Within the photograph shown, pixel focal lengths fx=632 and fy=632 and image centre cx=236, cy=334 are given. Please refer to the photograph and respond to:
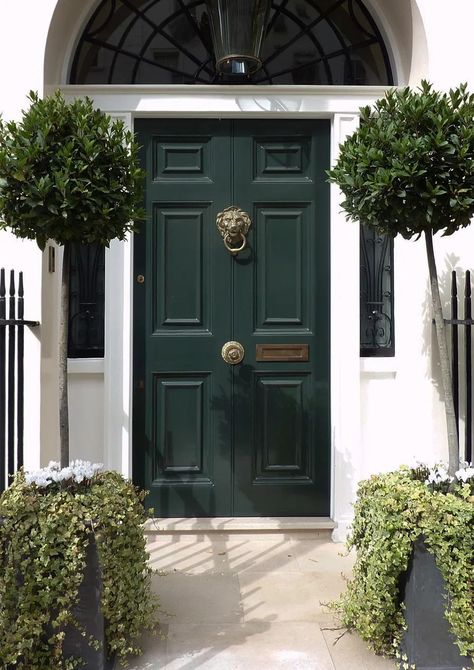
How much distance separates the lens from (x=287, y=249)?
430 cm

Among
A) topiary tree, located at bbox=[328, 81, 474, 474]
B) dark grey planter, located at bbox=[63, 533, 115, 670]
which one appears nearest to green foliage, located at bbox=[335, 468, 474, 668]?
topiary tree, located at bbox=[328, 81, 474, 474]

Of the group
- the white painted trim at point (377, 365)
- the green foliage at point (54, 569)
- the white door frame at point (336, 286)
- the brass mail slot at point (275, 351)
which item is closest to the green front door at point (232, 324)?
the brass mail slot at point (275, 351)

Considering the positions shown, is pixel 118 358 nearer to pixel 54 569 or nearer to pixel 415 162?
pixel 54 569

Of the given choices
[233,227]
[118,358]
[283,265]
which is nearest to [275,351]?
[283,265]

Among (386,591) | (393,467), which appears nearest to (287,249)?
(393,467)

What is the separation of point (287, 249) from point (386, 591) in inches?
92.7

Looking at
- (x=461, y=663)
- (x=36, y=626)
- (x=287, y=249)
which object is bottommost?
(x=461, y=663)

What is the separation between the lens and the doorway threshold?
4.17 metres

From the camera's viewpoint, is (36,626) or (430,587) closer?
(36,626)

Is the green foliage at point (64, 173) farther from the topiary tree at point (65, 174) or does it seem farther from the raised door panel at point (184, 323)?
the raised door panel at point (184, 323)

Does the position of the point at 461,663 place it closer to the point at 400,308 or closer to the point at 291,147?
the point at 400,308

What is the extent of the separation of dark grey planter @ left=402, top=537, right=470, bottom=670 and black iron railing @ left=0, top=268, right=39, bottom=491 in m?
2.26

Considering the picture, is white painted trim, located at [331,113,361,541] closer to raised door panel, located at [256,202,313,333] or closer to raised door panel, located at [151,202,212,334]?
raised door panel, located at [256,202,313,333]

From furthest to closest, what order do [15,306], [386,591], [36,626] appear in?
[15,306] < [386,591] < [36,626]
